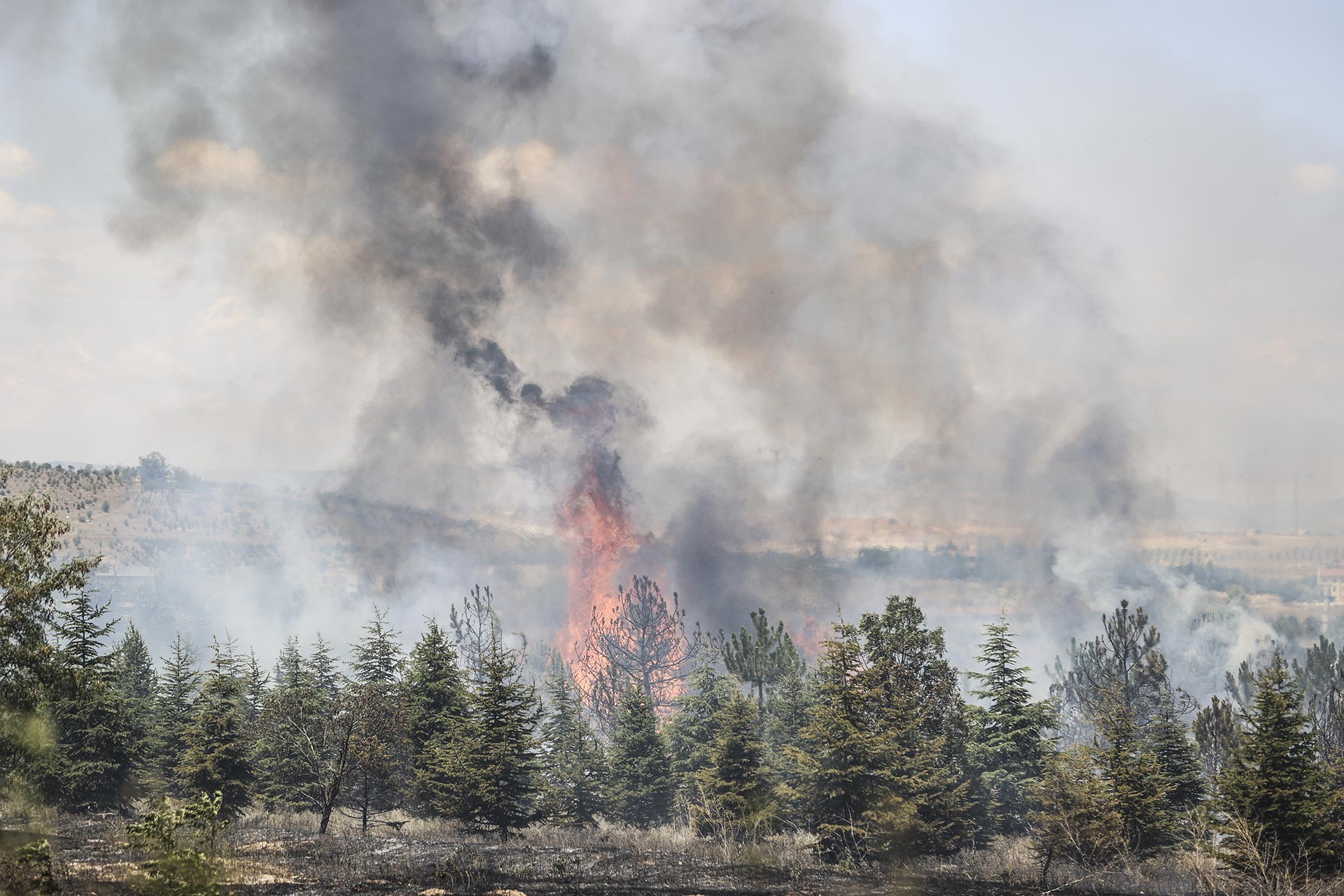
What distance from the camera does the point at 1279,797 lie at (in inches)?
1145

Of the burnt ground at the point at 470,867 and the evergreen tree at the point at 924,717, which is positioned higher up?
the evergreen tree at the point at 924,717

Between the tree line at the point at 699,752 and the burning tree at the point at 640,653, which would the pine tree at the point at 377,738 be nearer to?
the tree line at the point at 699,752

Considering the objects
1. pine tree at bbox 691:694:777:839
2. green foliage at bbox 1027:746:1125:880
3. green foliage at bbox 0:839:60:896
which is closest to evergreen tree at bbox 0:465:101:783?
green foliage at bbox 0:839:60:896

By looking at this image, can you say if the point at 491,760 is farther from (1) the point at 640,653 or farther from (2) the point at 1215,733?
(1) the point at 640,653

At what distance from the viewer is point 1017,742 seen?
1566 inches

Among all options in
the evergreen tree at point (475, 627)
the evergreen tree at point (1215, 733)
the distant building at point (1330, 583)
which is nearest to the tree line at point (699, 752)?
the evergreen tree at point (1215, 733)

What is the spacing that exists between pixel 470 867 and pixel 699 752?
13.9 meters

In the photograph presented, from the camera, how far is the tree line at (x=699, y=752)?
29125 millimetres

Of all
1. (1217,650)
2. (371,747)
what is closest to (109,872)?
(371,747)

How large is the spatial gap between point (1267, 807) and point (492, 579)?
399 feet

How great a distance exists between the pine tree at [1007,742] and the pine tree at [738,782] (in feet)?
32.3

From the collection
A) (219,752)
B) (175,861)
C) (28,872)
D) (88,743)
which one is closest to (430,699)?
(219,752)

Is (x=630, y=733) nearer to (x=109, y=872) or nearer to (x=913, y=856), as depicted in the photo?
(x=913, y=856)

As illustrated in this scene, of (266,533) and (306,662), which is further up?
(266,533)
